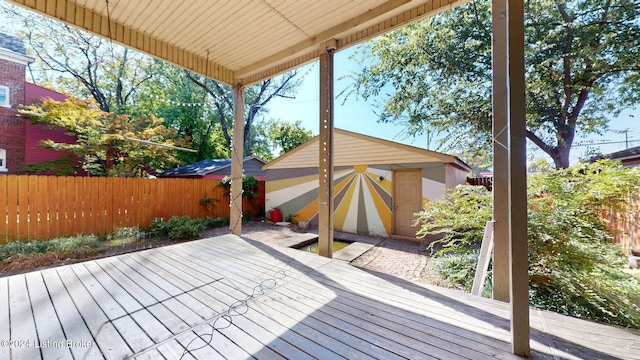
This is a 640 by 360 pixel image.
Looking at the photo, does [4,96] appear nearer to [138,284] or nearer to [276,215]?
[276,215]

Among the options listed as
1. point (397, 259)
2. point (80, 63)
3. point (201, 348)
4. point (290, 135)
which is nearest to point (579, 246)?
point (397, 259)

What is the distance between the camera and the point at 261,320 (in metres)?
1.68

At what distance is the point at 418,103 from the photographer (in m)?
8.56

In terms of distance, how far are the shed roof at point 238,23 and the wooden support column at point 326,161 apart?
1.19 ft

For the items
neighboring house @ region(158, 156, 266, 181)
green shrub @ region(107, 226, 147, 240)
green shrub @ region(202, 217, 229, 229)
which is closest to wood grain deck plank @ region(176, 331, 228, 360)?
green shrub @ region(107, 226, 147, 240)

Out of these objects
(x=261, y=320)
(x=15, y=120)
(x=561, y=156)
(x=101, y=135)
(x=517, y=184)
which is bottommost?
(x=261, y=320)

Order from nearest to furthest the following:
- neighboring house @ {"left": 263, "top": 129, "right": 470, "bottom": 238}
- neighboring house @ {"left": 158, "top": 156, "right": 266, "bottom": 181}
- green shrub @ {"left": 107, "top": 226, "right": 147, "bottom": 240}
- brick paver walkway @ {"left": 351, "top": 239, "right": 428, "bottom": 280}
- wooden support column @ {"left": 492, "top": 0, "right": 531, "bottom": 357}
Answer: wooden support column @ {"left": 492, "top": 0, "right": 531, "bottom": 357} < brick paver walkway @ {"left": 351, "top": 239, "right": 428, "bottom": 280} < green shrub @ {"left": 107, "top": 226, "right": 147, "bottom": 240} < neighboring house @ {"left": 263, "top": 129, "right": 470, "bottom": 238} < neighboring house @ {"left": 158, "top": 156, "right": 266, "bottom": 181}

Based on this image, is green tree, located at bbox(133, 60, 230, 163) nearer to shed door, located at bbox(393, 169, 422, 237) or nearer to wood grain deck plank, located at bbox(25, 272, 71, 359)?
shed door, located at bbox(393, 169, 422, 237)

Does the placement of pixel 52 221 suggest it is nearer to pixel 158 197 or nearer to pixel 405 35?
pixel 158 197

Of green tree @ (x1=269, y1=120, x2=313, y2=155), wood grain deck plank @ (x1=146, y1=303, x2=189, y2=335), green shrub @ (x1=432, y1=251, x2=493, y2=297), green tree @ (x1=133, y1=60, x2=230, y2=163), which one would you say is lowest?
green shrub @ (x1=432, y1=251, x2=493, y2=297)

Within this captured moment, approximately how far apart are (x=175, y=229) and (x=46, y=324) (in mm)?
4426

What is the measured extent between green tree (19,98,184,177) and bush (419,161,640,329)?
9453 mm

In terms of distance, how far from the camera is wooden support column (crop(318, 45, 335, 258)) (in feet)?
10.3

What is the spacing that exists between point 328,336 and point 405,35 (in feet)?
31.7
